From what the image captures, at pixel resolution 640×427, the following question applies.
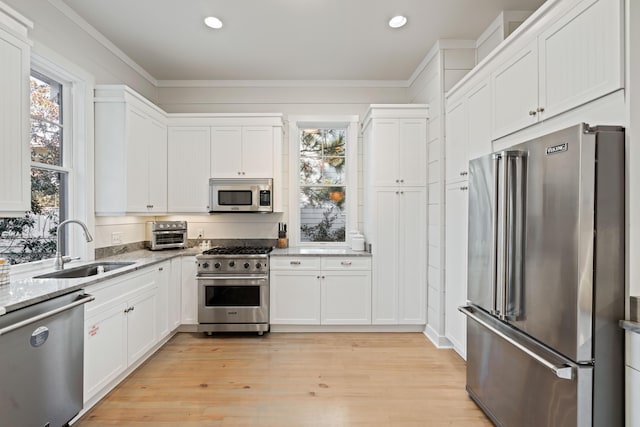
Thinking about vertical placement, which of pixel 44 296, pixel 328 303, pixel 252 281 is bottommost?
pixel 328 303

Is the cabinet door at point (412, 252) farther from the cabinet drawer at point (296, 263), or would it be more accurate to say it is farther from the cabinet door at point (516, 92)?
the cabinet door at point (516, 92)

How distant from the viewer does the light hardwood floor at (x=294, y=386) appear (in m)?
2.21

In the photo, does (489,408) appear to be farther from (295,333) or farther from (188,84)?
(188,84)

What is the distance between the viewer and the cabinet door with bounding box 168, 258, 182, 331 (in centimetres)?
346

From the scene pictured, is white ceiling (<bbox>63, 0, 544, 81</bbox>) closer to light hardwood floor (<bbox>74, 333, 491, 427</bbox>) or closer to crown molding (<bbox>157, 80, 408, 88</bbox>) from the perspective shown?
crown molding (<bbox>157, 80, 408, 88</bbox>)

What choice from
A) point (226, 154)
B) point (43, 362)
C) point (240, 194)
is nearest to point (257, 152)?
point (226, 154)

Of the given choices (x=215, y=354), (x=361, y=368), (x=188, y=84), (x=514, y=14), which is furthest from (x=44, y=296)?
(x=514, y=14)

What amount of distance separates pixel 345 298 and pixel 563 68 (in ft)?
8.93

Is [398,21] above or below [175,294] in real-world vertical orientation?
above

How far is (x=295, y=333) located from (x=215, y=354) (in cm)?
88

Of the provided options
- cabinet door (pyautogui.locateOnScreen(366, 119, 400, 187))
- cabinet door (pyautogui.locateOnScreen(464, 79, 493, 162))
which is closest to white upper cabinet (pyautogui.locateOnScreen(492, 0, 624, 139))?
cabinet door (pyautogui.locateOnScreen(464, 79, 493, 162))

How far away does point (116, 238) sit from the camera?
11.3ft

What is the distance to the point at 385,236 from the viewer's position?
364 centimetres

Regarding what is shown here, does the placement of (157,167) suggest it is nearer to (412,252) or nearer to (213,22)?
(213,22)
